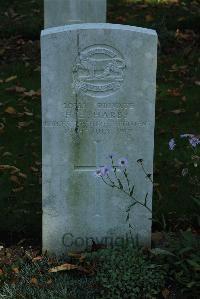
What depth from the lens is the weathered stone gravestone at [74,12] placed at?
7586 millimetres

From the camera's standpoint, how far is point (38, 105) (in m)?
7.89

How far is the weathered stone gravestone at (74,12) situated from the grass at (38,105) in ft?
3.24

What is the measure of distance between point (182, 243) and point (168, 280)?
262mm

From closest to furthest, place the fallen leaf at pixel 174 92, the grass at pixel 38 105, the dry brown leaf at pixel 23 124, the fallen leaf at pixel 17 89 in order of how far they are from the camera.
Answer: the grass at pixel 38 105
the dry brown leaf at pixel 23 124
the fallen leaf at pixel 174 92
the fallen leaf at pixel 17 89

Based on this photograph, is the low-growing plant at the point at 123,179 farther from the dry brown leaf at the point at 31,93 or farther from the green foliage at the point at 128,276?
the dry brown leaf at the point at 31,93

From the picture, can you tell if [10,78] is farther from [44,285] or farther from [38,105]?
[44,285]

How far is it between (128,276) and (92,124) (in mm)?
1048

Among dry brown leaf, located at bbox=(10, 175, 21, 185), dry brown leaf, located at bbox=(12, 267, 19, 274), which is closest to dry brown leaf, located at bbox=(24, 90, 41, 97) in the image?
dry brown leaf, located at bbox=(10, 175, 21, 185)

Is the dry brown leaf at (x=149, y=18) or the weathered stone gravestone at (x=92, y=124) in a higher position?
the dry brown leaf at (x=149, y=18)

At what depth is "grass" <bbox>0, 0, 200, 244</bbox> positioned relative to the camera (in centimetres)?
559

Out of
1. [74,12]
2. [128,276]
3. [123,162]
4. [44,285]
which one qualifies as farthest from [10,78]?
[128,276]

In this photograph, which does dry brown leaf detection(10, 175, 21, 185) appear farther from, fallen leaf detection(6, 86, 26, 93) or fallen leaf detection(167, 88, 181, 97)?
fallen leaf detection(167, 88, 181, 97)

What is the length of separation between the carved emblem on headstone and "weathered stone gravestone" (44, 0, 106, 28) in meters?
3.23

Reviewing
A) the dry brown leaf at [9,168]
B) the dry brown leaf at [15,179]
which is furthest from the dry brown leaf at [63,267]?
the dry brown leaf at [9,168]
